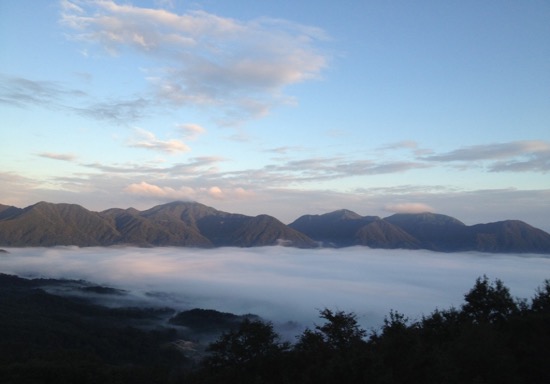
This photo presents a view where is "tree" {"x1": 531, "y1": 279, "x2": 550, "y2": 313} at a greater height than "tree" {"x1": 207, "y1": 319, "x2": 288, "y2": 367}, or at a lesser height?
greater

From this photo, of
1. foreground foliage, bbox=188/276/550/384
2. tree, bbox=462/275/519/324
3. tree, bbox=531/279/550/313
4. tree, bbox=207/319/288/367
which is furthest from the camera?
tree, bbox=462/275/519/324

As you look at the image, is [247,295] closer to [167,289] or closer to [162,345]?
[167,289]

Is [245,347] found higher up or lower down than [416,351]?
lower down

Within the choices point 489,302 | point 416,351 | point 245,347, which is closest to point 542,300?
point 489,302

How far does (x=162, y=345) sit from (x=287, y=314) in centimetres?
4550

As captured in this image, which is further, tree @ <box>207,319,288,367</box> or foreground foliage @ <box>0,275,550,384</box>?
tree @ <box>207,319,288,367</box>

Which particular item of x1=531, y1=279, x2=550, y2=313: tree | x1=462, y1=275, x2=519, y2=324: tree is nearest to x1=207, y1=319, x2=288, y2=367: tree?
x1=462, y1=275, x2=519, y2=324: tree

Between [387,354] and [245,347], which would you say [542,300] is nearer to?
[387,354]

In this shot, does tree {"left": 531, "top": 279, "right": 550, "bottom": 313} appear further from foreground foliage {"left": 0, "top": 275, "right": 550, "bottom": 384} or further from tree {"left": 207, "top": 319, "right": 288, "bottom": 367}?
tree {"left": 207, "top": 319, "right": 288, "bottom": 367}

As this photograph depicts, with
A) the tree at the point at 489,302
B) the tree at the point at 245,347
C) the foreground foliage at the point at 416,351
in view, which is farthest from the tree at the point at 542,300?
the tree at the point at 245,347

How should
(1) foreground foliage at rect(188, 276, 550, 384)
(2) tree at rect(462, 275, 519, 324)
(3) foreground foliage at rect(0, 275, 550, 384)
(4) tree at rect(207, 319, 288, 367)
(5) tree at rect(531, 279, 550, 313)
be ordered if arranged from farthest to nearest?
(2) tree at rect(462, 275, 519, 324)
(5) tree at rect(531, 279, 550, 313)
(4) tree at rect(207, 319, 288, 367)
(3) foreground foliage at rect(0, 275, 550, 384)
(1) foreground foliage at rect(188, 276, 550, 384)

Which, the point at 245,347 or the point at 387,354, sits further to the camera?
the point at 245,347

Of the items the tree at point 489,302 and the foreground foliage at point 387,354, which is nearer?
the foreground foliage at point 387,354

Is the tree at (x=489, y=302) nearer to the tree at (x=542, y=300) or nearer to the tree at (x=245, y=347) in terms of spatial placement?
the tree at (x=542, y=300)
